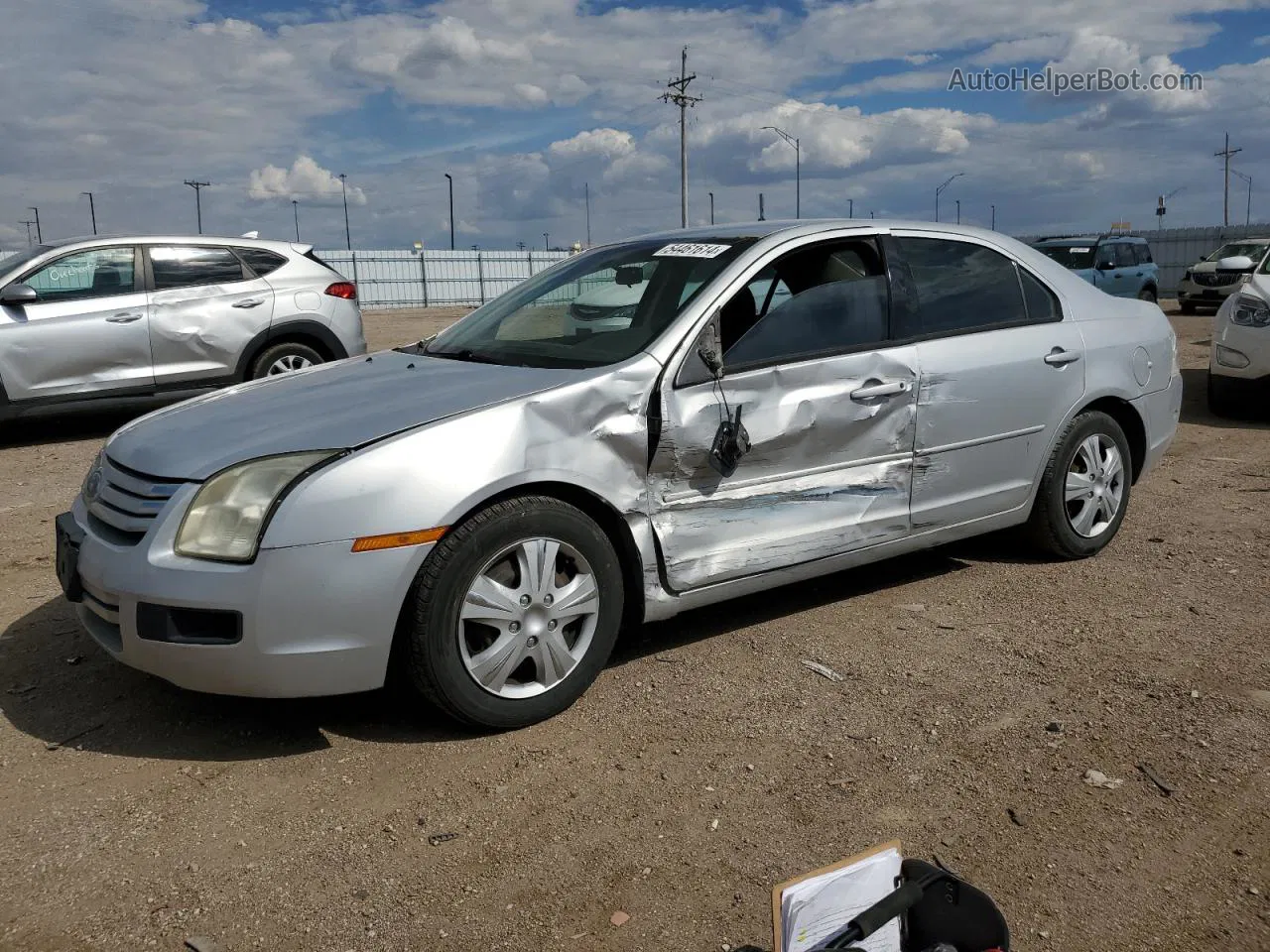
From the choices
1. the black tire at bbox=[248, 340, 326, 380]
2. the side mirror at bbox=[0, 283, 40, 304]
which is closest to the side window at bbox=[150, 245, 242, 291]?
the black tire at bbox=[248, 340, 326, 380]

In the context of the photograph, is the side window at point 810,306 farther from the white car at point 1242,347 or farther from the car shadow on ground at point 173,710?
the white car at point 1242,347

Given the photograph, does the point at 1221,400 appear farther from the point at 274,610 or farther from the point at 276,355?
the point at 274,610

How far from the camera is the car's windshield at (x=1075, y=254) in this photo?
1923 centimetres

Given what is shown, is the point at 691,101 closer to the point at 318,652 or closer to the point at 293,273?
the point at 293,273

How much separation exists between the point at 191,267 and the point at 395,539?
22.7 feet

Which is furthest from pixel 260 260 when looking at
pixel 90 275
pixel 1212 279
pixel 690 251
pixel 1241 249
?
pixel 1241 249

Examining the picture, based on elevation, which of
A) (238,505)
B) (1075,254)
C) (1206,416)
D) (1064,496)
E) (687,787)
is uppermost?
(1075,254)

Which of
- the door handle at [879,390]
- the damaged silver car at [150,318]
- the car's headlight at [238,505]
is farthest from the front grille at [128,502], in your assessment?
the damaged silver car at [150,318]

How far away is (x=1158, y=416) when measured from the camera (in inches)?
211

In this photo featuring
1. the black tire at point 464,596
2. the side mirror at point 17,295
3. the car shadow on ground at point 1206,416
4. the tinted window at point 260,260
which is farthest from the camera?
the tinted window at point 260,260

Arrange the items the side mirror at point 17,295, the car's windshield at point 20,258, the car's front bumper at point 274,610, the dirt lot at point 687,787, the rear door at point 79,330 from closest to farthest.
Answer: the dirt lot at point 687,787, the car's front bumper at point 274,610, the side mirror at point 17,295, the rear door at point 79,330, the car's windshield at point 20,258

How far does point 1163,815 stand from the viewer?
2.94 metres

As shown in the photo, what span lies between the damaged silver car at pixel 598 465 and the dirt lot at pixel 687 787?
0.29 meters

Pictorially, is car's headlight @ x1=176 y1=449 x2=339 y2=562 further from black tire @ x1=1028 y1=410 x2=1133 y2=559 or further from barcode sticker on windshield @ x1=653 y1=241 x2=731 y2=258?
black tire @ x1=1028 y1=410 x2=1133 y2=559
